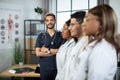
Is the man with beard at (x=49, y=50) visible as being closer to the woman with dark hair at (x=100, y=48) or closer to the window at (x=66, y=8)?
the woman with dark hair at (x=100, y=48)

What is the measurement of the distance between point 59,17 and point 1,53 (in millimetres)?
1643

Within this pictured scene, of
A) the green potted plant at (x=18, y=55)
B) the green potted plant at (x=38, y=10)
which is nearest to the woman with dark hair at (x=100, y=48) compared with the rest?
the green potted plant at (x=18, y=55)

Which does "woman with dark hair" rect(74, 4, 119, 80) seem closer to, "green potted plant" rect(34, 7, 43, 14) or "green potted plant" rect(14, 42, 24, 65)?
"green potted plant" rect(14, 42, 24, 65)

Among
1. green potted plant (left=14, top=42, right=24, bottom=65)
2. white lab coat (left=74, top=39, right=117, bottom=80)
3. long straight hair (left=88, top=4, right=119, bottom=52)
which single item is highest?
long straight hair (left=88, top=4, right=119, bottom=52)

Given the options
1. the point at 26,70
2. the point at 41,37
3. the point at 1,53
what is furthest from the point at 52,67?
the point at 1,53

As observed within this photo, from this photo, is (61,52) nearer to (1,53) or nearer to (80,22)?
(80,22)

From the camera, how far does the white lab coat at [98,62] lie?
139 cm

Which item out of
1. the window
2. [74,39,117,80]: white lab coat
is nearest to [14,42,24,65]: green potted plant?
the window

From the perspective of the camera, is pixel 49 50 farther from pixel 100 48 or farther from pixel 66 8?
pixel 66 8

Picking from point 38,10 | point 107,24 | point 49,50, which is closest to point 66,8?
point 38,10

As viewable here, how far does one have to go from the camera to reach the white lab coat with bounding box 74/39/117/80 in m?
1.39

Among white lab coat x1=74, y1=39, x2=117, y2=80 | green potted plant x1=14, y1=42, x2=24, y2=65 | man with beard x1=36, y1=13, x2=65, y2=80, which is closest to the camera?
white lab coat x1=74, y1=39, x2=117, y2=80

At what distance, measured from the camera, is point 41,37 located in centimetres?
321

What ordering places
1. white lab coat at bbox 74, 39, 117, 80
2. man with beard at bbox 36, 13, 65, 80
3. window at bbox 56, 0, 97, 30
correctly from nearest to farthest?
1. white lab coat at bbox 74, 39, 117, 80
2. man with beard at bbox 36, 13, 65, 80
3. window at bbox 56, 0, 97, 30
